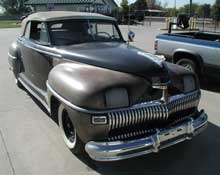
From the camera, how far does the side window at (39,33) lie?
4973 mm

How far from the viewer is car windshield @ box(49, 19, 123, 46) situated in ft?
15.9

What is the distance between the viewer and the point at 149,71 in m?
3.58

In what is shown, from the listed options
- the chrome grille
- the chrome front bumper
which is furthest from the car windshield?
the chrome front bumper

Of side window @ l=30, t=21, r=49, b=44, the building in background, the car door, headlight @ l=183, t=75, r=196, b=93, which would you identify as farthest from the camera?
the building in background

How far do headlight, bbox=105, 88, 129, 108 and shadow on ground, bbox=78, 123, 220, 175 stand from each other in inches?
37.7

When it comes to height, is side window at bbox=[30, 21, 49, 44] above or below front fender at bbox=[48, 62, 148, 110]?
above

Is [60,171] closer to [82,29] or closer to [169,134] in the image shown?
[169,134]

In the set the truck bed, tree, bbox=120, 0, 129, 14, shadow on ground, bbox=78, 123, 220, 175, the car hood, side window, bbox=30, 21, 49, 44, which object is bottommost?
shadow on ground, bbox=78, 123, 220, 175

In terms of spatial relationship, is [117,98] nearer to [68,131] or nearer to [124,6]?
[68,131]

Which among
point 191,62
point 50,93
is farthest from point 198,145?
point 191,62

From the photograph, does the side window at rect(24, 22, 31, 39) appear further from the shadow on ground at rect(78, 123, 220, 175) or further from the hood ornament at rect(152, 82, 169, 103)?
the hood ornament at rect(152, 82, 169, 103)

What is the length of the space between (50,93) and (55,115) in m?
0.54

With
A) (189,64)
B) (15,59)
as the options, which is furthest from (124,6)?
(15,59)

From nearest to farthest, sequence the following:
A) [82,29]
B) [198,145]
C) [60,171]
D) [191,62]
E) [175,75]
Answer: [60,171] < [175,75] < [198,145] < [82,29] < [191,62]
